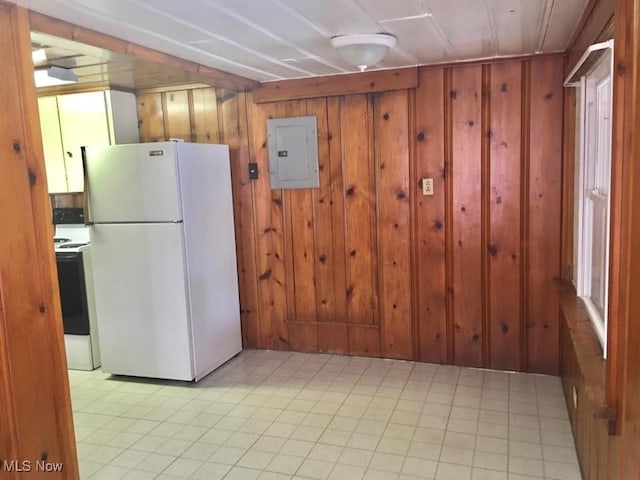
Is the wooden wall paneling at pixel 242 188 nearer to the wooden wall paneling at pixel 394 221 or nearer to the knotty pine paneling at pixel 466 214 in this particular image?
the wooden wall paneling at pixel 394 221

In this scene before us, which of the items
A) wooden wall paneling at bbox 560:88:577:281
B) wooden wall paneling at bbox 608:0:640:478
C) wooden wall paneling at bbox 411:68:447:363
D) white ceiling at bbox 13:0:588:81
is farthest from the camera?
wooden wall paneling at bbox 411:68:447:363

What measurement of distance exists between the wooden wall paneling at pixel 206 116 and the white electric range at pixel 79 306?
1.27 meters

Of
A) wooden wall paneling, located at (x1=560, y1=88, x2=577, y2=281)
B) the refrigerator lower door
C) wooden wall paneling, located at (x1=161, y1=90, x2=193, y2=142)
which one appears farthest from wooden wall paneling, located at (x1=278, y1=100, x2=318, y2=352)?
wooden wall paneling, located at (x1=560, y1=88, x2=577, y2=281)

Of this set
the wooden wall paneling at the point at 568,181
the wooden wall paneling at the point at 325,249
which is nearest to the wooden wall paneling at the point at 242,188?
the wooden wall paneling at the point at 325,249

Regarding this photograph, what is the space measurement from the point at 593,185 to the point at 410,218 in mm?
1336

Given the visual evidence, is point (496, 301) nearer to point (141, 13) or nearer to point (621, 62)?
point (621, 62)

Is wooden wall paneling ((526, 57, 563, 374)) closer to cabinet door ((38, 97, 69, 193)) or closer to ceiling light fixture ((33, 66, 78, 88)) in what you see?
ceiling light fixture ((33, 66, 78, 88))

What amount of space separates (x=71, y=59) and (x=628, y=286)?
302 centimetres

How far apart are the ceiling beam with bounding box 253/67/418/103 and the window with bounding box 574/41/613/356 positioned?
117 centimetres

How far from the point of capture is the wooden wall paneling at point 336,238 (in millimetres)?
3969

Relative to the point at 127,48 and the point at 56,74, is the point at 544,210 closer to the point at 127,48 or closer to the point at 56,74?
the point at 127,48

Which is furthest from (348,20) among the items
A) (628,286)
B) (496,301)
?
(496,301)

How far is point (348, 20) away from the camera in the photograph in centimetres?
241

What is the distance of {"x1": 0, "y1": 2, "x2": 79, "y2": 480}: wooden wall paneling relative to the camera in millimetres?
1946
